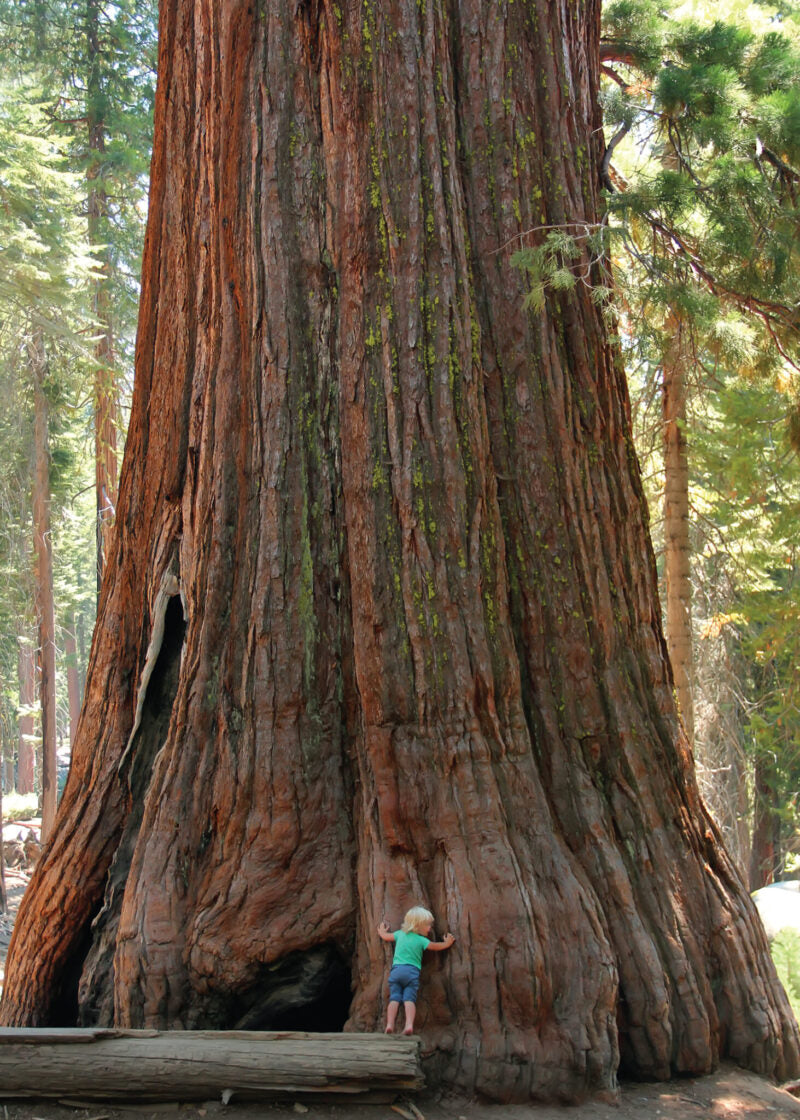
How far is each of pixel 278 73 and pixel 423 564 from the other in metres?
2.68

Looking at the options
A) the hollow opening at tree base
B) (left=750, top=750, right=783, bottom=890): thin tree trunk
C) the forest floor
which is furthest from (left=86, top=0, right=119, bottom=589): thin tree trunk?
(left=750, top=750, right=783, bottom=890): thin tree trunk

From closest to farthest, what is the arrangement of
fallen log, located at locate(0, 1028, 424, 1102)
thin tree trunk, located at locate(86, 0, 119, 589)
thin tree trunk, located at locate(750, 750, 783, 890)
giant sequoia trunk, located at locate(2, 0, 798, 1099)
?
fallen log, located at locate(0, 1028, 424, 1102) → giant sequoia trunk, located at locate(2, 0, 798, 1099) → thin tree trunk, located at locate(86, 0, 119, 589) → thin tree trunk, located at locate(750, 750, 783, 890)

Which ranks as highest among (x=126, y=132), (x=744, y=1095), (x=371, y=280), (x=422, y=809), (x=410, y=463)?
(x=126, y=132)

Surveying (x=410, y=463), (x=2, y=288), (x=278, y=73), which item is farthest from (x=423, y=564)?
(x=2, y=288)

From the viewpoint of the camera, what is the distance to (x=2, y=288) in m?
15.1

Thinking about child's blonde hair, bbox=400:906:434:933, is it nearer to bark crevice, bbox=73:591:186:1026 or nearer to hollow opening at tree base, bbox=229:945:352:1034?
hollow opening at tree base, bbox=229:945:352:1034

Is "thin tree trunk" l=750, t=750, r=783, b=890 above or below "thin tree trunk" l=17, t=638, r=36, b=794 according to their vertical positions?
below

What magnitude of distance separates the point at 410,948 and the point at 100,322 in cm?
1463

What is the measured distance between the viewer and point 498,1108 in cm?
390

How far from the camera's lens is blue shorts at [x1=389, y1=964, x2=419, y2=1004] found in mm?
3949

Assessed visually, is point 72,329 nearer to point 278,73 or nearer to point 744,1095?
point 278,73

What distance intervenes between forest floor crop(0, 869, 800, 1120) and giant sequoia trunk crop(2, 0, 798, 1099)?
0.11 meters

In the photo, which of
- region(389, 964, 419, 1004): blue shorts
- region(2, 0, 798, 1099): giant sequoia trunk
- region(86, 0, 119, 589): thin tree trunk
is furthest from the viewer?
region(86, 0, 119, 589): thin tree trunk

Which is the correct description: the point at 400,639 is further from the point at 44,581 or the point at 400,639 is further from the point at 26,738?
the point at 26,738
